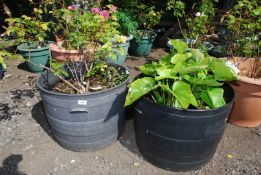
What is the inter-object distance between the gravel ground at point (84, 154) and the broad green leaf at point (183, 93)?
31.0 inches

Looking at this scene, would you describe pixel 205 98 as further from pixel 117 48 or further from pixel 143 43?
pixel 143 43

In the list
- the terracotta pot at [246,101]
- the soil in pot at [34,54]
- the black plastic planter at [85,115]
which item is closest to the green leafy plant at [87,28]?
the black plastic planter at [85,115]

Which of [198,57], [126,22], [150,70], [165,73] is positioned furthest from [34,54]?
[198,57]

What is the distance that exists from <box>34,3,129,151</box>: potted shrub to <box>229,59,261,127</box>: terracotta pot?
4.01ft

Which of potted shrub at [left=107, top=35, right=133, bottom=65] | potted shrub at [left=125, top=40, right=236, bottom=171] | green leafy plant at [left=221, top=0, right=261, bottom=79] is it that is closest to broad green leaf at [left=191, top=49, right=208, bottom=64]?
potted shrub at [left=125, top=40, right=236, bottom=171]

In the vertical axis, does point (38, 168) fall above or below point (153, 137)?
below

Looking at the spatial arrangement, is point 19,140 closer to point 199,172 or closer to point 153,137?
point 153,137

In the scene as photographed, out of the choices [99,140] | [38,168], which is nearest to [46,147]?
[38,168]

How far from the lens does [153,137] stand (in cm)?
236

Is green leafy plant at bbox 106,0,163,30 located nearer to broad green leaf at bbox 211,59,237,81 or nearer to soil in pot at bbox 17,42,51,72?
soil in pot at bbox 17,42,51,72

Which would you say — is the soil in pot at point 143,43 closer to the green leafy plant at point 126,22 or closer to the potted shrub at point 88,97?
the green leafy plant at point 126,22

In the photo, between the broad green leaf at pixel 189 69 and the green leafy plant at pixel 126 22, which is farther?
the green leafy plant at pixel 126 22

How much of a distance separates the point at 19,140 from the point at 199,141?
6.32 feet

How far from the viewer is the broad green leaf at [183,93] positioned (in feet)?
6.84
